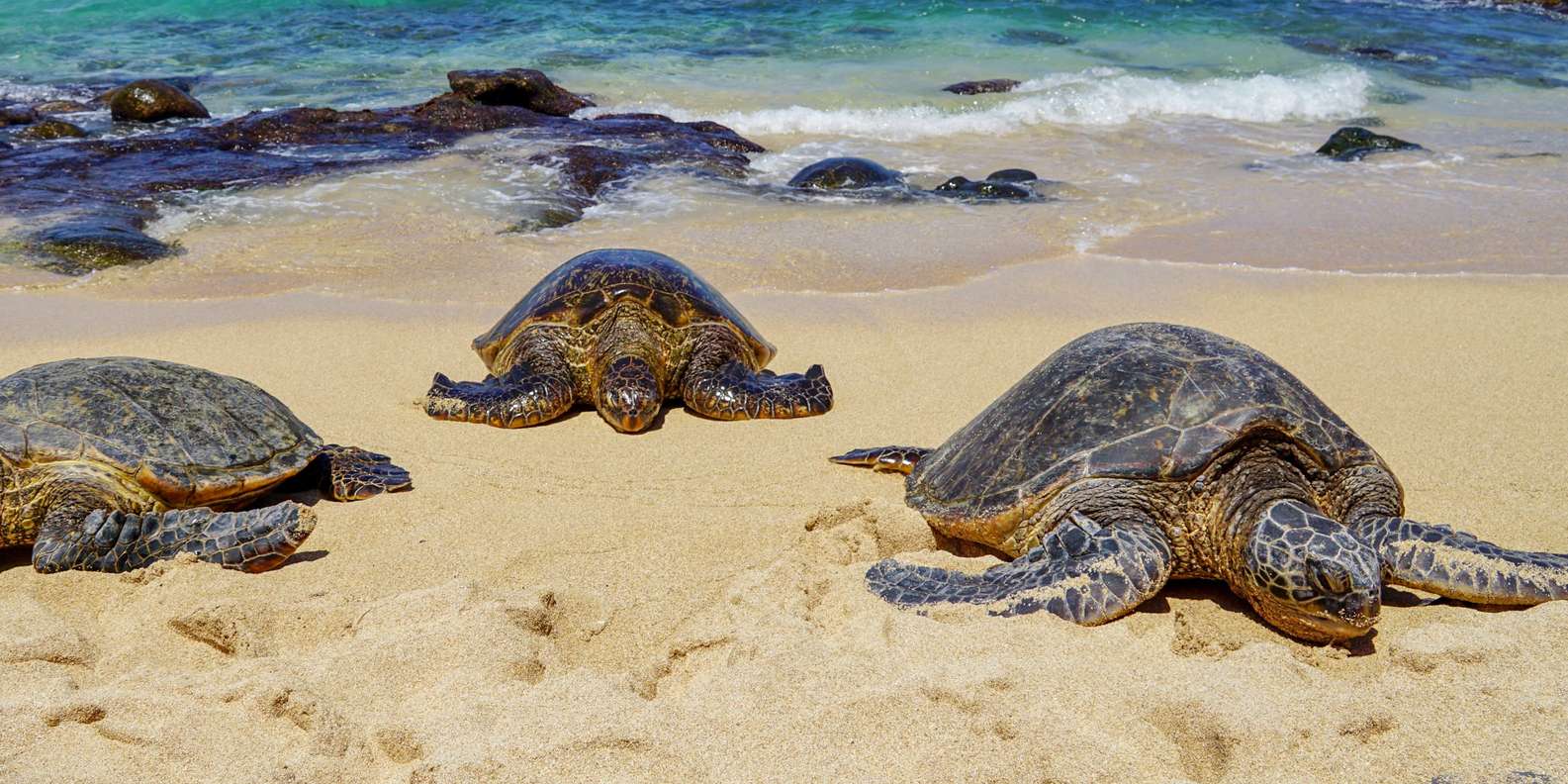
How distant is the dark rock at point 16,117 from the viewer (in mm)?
14375

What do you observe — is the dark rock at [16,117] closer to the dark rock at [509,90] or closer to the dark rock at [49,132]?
the dark rock at [49,132]

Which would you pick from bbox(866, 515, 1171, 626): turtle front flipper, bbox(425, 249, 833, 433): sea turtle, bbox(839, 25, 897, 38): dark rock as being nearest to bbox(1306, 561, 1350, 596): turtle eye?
bbox(866, 515, 1171, 626): turtle front flipper

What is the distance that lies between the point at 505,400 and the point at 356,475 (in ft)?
3.77

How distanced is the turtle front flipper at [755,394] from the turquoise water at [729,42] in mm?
11274

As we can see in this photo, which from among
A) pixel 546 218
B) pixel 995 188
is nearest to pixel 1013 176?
pixel 995 188

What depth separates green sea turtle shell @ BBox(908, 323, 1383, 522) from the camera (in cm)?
373

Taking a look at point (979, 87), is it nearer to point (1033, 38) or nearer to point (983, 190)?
point (1033, 38)

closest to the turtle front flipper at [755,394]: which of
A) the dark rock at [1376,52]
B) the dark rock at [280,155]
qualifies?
the dark rock at [280,155]

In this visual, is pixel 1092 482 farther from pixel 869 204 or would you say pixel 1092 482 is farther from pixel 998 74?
pixel 998 74

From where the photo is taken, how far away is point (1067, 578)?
3.40 meters

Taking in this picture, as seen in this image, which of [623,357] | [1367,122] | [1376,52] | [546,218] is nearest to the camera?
[623,357]

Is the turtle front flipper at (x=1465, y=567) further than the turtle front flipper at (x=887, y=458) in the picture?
No

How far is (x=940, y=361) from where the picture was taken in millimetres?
6449

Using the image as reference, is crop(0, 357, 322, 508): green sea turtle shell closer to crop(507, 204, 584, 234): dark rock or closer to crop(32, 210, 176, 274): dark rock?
crop(32, 210, 176, 274): dark rock
